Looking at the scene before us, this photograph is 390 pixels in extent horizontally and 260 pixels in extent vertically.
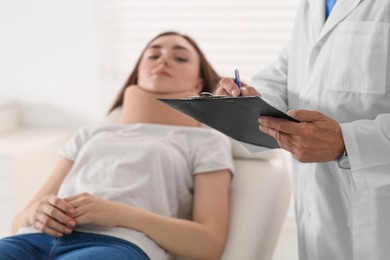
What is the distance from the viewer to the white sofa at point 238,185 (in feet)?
6.72

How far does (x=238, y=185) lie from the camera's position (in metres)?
2.26

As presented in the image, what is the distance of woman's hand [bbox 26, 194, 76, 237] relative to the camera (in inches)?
73.1

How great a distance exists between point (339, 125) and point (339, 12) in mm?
340

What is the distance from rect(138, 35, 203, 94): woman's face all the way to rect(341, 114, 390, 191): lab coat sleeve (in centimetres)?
99

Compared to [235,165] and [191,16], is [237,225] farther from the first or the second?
[191,16]

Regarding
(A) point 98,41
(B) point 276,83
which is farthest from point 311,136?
(A) point 98,41

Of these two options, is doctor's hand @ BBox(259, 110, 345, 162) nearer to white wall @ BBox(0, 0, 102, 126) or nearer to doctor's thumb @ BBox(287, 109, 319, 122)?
doctor's thumb @ BBox(287, 109, 319, 122)

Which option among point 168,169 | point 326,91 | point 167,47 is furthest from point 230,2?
point 326,91

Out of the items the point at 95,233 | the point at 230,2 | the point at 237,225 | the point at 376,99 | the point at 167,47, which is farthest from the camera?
the point at 230,2

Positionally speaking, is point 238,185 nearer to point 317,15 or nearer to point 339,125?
point 317,15

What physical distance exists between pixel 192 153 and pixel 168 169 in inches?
4.7

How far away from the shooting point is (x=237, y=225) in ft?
6.81

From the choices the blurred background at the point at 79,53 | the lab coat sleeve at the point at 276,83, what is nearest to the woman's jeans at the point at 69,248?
the lab coat sleeve at the point at 276,83

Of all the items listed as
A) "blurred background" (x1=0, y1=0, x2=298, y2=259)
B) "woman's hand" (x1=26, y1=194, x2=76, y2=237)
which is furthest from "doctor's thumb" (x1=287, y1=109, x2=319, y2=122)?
"blurred background" (x1=0, y1=0, x2=298, y2=259)
